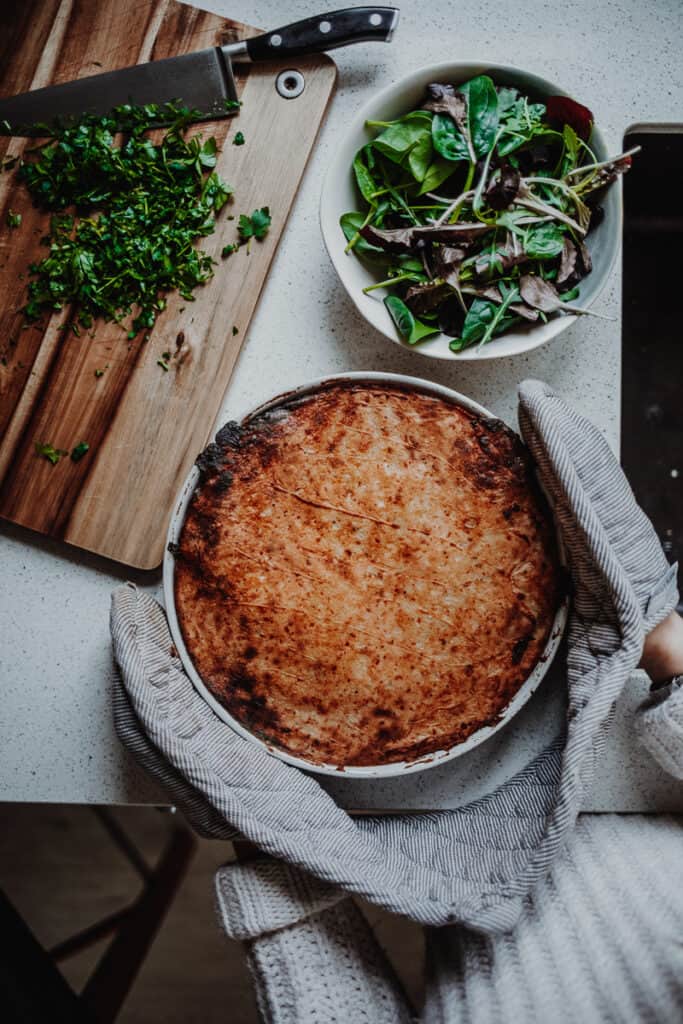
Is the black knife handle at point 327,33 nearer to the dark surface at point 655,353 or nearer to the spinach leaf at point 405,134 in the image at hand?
the spinach leaf at point 405,134

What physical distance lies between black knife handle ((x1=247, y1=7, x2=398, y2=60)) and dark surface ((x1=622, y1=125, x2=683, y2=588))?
480 mm

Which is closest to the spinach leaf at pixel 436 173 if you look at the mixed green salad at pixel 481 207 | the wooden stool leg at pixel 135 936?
→ the mixed green salad at pixel 481 207

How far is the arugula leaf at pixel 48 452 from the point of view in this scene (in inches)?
43.4

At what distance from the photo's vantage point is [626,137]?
117 cm

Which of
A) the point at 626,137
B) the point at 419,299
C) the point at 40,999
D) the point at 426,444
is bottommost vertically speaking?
the point at 40,999

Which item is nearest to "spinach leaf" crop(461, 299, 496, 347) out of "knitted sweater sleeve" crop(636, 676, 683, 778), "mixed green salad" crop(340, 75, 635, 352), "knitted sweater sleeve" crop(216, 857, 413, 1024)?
"mixed green salad" crop(340, 75, 635, 352)

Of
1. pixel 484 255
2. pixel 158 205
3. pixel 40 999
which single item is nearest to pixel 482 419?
pixel 484 255

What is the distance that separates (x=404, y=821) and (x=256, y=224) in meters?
0.81

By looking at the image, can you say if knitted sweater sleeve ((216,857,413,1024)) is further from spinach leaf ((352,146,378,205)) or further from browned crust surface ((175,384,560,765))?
spinach leaf ((352,146,378,205))

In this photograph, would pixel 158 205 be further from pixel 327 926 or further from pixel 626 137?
pixel 327 926

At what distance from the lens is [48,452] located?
3.62 ft

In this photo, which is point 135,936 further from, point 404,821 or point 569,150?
point 569,150

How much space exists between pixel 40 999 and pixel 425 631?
84 centimetres

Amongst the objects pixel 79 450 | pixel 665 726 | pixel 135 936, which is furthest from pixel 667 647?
pixel 135 936
